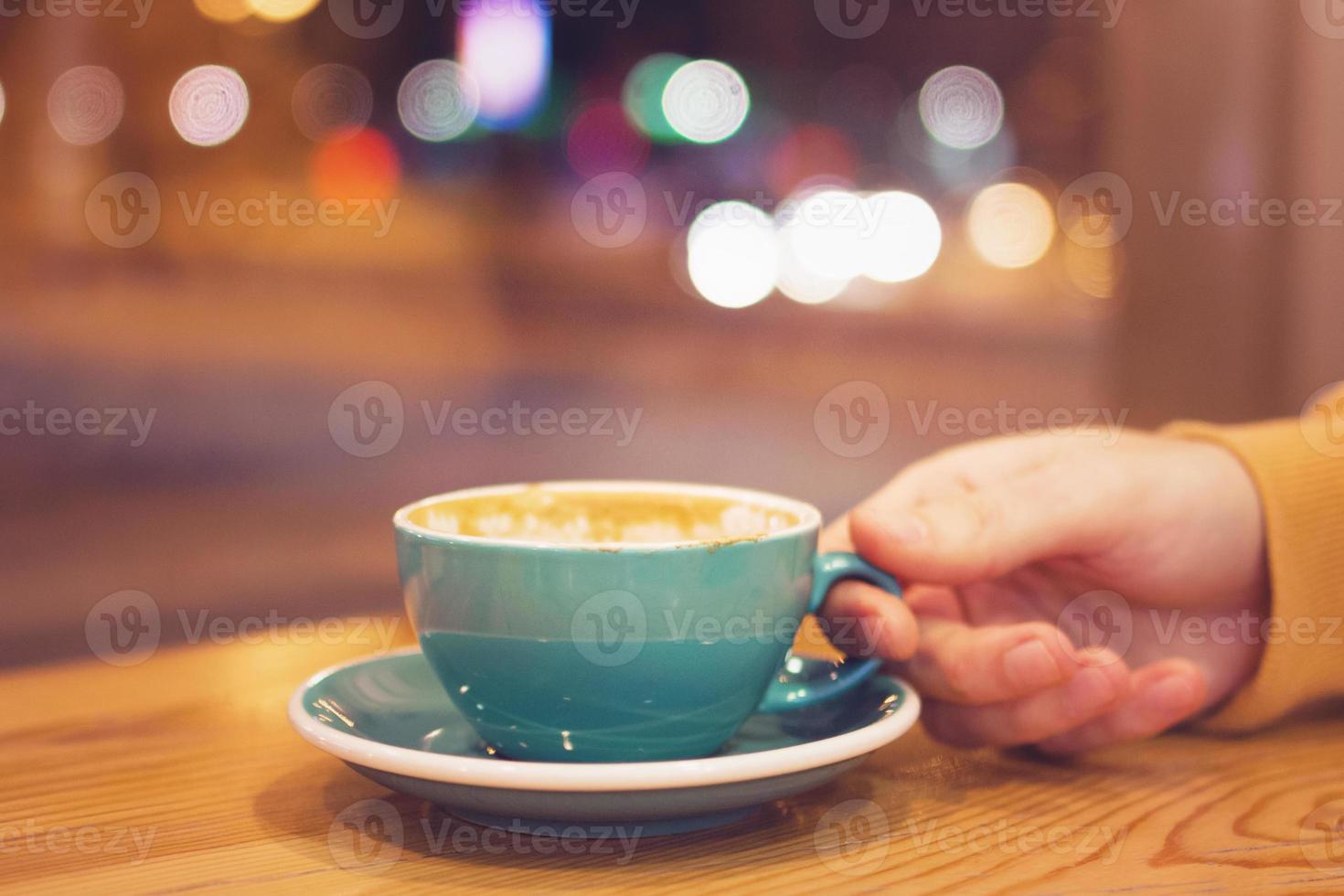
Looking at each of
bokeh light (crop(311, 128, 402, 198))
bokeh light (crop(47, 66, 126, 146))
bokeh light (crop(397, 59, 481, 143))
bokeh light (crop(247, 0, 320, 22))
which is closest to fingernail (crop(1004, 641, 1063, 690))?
bokeh light (crop(47, 66, 126, 146))

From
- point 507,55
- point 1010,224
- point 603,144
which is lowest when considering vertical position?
point 1010,224

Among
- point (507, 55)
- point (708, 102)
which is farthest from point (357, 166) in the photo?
point (708, 102)

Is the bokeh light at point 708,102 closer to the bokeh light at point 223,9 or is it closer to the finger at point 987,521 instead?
the bokeh light at point 223,9

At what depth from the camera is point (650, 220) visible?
28.8 ft

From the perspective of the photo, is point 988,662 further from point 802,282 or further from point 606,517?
point 802,282

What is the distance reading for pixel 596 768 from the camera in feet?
1.61

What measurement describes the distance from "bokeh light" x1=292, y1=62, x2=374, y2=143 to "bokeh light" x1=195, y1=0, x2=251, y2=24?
29.7 inches

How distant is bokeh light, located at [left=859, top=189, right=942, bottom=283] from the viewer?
9.12 metres

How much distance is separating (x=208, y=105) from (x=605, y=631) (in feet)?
19.4

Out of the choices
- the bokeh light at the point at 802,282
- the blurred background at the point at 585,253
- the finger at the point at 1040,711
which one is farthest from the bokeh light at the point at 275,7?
the finger at the point at 1040,711

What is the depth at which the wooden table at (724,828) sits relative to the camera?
50 cm

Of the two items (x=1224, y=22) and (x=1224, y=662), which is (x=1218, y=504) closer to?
(x=1224, y=662)

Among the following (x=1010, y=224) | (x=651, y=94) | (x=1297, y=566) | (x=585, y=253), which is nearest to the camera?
(x=1297, y=566)

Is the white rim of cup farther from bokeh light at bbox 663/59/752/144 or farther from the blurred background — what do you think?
bokeh light at bbox 663/59/752/144
